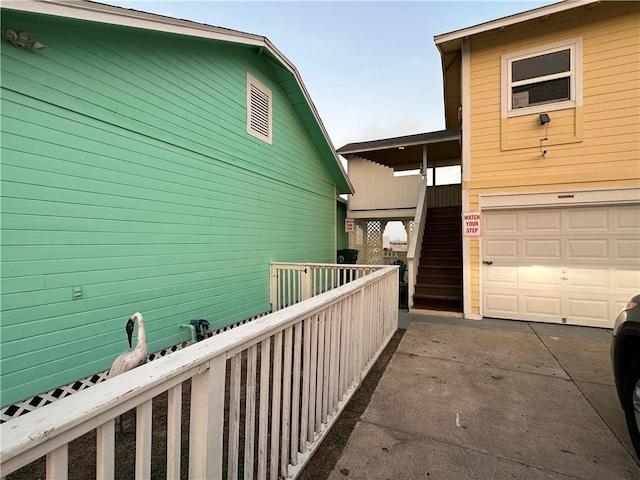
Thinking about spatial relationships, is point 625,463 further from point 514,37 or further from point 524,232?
point 514,37

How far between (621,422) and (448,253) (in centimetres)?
529

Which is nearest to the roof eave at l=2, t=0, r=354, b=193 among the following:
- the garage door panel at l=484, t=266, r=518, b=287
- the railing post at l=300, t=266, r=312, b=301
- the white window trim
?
the railing post at l=300, t=266, r=312, b=301

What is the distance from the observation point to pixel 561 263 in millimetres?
5457

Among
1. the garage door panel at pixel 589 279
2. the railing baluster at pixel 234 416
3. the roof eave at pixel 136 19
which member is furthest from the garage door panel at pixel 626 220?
the railing baluster at pixel 234 416

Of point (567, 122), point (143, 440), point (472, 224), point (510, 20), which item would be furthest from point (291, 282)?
point (510, 20)

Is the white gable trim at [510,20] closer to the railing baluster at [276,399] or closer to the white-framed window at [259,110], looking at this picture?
the white-framed window at [259,110]

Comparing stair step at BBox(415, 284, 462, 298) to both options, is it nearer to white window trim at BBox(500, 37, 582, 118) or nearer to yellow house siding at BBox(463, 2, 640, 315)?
yellow house siding at BBox(463, 2, 640, 315)

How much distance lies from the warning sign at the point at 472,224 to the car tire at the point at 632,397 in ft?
12.7

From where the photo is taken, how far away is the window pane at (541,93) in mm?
5410

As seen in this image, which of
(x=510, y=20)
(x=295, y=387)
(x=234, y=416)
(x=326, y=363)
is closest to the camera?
(x=234, y=416)

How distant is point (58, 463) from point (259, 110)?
19.7 feet

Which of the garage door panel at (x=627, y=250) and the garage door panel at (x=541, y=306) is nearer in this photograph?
the garage door panel at (x=627, y=250)

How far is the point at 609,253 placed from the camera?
5.17 metres

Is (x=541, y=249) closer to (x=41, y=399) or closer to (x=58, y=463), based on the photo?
(x=58, y=463)
